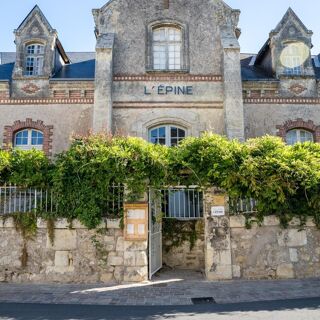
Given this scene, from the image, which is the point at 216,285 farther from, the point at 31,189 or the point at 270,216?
the point at 31,189

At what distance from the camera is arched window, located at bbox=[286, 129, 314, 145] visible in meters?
14.4

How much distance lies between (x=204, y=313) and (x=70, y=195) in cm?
420

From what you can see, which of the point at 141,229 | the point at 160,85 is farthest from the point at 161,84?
the point at 141,229

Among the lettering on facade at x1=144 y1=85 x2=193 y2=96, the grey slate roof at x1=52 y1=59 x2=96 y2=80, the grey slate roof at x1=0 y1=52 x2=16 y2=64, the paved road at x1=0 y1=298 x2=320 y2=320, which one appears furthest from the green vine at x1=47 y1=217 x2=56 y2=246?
the grey slate roof at x1=0 y1=52 x2=16 y2=64

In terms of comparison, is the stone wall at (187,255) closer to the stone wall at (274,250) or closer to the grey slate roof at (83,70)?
the stone wall at (274,250)

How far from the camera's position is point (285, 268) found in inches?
344

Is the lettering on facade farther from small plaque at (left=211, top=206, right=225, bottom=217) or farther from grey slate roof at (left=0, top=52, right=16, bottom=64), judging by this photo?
grey slate roof at (left=0, top=52, right=16, bottom=64)

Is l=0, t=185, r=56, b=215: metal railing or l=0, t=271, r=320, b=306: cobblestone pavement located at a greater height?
l=0, t=185, r=56, b=215: metal railing

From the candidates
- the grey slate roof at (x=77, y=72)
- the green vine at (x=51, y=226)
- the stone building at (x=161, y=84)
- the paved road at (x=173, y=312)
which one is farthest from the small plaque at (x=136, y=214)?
the grey slate roof at (x=77, y=72)

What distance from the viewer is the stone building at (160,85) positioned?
13.9m

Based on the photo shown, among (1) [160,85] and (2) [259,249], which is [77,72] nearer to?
(1) [160,85]

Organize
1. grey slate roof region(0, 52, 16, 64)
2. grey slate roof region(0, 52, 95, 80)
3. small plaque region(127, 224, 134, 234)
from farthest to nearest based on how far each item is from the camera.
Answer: grey slate roof region(0, 52, 16, 64)
grey slate roof region(0, 52, 95, 80)
small plaque region(127, 224, 134, 234)

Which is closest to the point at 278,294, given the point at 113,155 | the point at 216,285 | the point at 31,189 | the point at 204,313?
the point at 216,285

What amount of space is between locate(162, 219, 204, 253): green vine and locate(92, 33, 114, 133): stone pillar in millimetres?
4432
